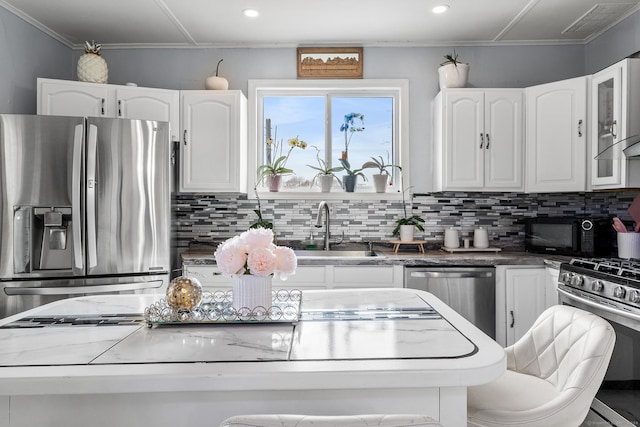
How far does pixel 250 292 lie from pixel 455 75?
2723 mm

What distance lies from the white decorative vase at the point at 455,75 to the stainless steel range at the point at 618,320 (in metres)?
1.64

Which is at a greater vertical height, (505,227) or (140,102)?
(140,102)

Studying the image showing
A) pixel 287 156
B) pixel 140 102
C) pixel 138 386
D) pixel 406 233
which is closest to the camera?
pixel 138 386

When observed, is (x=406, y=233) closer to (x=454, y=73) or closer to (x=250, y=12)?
(x=454, y=73)

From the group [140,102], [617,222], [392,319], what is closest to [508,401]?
[392,319]

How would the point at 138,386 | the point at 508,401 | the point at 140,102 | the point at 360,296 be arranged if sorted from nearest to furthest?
the point at 138,386 < the point at 508,401 < the point at 360,296 < the point at 140,102

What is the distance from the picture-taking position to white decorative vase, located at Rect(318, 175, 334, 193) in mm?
3803

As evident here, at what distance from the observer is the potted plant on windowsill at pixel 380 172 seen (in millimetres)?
3791

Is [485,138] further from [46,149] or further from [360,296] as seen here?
[46,149]

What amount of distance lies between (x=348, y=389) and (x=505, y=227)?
3079 millimetres

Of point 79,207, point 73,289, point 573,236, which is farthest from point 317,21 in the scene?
point 73,289

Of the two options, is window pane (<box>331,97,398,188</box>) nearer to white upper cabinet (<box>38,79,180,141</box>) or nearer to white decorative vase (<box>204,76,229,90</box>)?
white decorative vase (<box>204,76,229,90</box>)

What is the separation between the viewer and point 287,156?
3.97m

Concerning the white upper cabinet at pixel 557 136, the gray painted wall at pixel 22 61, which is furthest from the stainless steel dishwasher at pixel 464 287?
the gray painted wall at pixel 22 61
